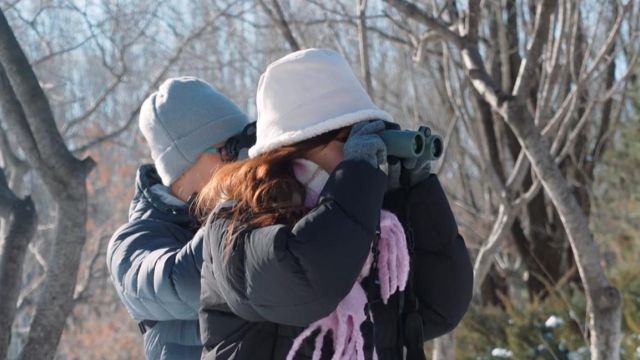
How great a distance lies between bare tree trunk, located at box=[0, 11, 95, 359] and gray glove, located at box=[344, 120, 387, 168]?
6.70 ft

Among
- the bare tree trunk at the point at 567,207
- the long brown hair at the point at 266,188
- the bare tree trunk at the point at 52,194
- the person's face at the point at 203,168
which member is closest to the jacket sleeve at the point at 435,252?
the long brown hair at the point at 266,188

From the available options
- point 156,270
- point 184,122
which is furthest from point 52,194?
point 156,270

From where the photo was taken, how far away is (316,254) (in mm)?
1805

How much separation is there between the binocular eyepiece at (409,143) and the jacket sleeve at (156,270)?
1.85ft

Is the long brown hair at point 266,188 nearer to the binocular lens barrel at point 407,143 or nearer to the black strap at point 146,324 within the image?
the binocular lens barrel at point 407,143

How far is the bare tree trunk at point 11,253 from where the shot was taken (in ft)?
12.6

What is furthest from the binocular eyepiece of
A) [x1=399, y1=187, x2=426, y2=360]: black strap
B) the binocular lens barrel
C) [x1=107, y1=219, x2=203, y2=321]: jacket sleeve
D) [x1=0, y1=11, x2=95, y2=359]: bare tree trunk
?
[x1=0, y1=11, x2=95, y2=359]: bare tree trunk

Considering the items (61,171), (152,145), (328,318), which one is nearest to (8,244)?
(61,171)

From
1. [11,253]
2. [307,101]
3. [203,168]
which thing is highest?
[307,101]

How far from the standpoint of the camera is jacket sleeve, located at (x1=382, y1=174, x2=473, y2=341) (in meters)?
2.06

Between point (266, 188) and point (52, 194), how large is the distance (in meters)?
2.06

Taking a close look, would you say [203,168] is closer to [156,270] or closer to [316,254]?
[156,270]

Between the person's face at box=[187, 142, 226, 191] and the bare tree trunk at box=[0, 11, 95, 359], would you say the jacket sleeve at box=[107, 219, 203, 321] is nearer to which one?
the person's face at box=[187, 142, 226, 191]

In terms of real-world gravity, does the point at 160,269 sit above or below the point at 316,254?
below
